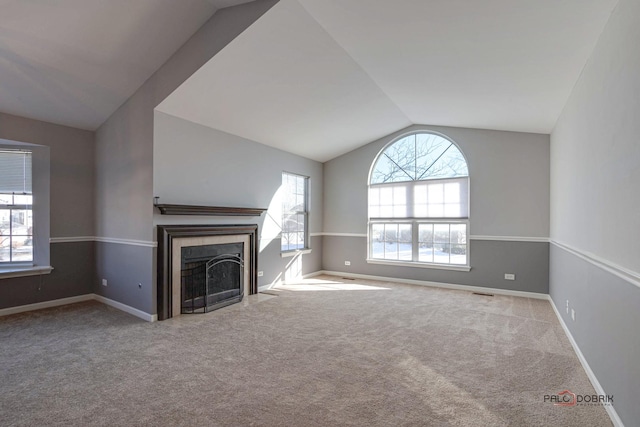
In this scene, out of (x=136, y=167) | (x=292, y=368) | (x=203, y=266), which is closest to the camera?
(x=292, y=368)

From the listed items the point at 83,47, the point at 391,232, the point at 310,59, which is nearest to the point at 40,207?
the point at 83,47

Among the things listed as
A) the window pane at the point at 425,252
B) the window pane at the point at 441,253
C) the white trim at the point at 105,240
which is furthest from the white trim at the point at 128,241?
the window pane at the point at 441,253

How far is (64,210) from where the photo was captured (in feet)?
15.0

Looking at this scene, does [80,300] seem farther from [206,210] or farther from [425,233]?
[425,233]

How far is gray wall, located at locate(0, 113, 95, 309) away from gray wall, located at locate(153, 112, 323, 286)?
1734 millimetres

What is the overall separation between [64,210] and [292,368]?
410 centimetres

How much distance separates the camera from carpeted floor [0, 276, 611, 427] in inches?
81.0

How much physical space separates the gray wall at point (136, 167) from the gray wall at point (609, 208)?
2.87 m

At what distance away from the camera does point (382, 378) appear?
251 centimetres

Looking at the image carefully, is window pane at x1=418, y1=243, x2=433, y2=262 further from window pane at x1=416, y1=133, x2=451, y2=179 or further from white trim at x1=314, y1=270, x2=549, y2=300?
window pane at x1=416, y1=133, x2=451, y2=179

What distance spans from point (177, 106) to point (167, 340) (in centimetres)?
266

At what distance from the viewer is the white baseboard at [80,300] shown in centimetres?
396

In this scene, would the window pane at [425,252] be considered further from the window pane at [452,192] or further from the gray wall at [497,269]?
the window pane at [452,192]

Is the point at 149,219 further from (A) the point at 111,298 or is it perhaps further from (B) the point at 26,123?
(B) the point at 26,123
